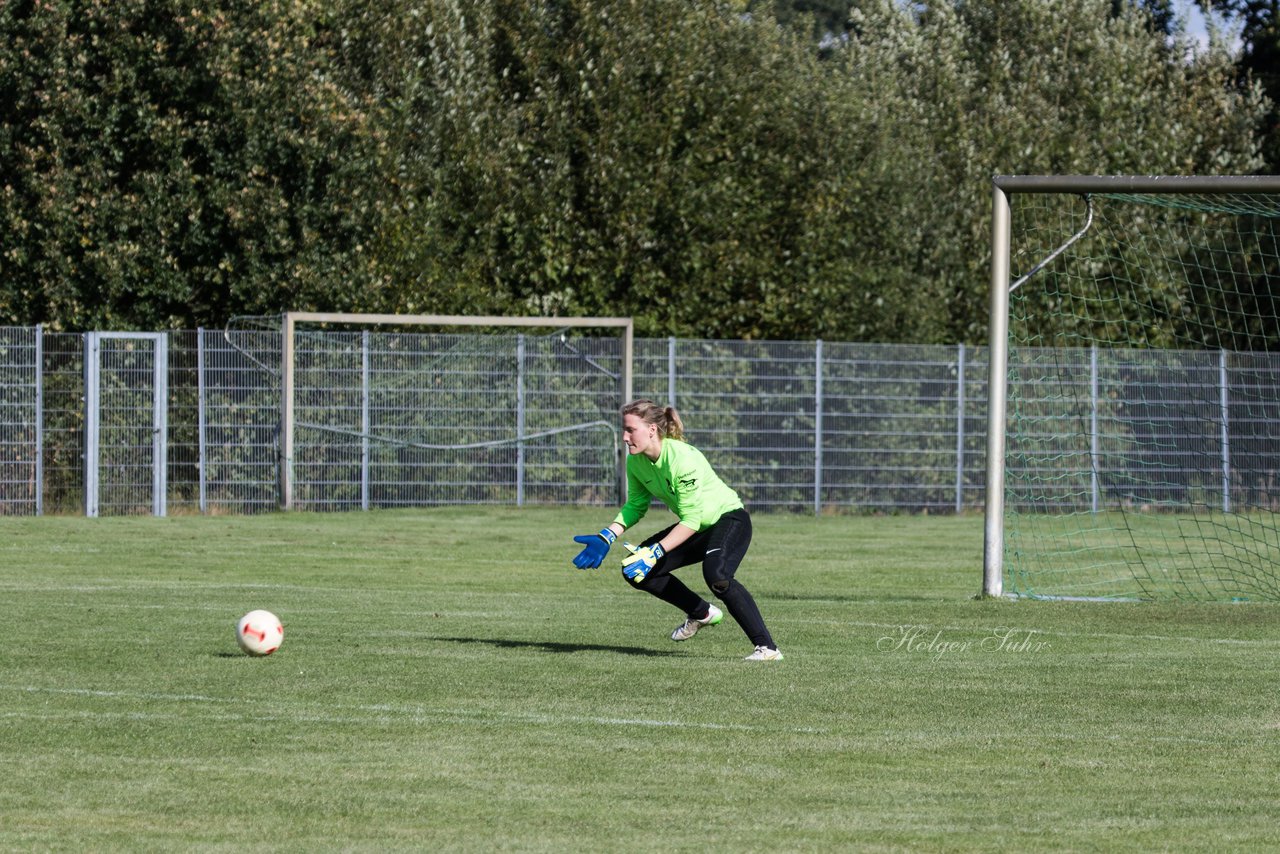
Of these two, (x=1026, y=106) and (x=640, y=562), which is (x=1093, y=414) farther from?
(x=640, y=562)

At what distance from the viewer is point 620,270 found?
27562mm

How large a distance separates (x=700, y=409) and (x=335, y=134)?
6.42m

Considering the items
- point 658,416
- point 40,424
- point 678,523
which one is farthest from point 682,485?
point 40,424

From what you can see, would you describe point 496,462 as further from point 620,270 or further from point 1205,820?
point 1205,820

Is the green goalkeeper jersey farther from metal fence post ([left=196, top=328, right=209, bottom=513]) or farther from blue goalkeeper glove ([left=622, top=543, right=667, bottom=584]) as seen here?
metal fence post ([left=196, top=328, right=209, bottom=513])

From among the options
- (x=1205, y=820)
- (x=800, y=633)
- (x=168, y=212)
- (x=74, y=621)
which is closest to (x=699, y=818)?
(x=1205, y=820)

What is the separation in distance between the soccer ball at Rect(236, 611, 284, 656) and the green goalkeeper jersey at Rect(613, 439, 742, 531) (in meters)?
2.09

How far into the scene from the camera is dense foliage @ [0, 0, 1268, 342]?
2427cm

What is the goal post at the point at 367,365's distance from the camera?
2302 cm

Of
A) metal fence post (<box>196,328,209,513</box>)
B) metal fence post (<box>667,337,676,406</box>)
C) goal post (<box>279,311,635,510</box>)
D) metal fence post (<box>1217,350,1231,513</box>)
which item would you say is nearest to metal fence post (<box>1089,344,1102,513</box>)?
metal fence post (<box>1217,350,1231,513</box>)

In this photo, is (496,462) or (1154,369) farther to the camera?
(1154,369)

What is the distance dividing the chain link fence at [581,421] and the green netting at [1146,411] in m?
0.06

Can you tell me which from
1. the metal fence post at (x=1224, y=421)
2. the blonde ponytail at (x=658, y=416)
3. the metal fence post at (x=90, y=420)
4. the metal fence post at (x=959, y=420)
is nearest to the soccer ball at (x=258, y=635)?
the blonde ponytail at (x=658, y=416)

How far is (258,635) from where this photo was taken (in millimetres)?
10125
